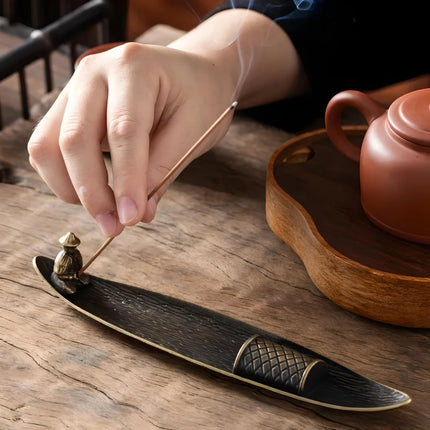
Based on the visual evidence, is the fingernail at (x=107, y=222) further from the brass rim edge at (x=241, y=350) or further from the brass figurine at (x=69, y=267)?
the brass rim edge at (x=241, y=350)

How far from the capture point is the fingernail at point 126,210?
71 cm

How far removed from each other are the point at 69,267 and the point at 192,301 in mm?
155

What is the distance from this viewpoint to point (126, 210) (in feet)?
2.33

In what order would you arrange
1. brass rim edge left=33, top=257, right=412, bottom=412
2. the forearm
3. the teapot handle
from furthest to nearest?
the forearm → the teapot handle → brass rim edge left=33, top=257, right=412, bottom=412

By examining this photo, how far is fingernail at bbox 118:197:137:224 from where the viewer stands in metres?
0.71

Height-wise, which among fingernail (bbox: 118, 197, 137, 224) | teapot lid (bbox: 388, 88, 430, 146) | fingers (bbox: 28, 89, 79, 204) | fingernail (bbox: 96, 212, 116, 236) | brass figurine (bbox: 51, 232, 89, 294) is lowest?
brass figurine (bbox: 51, 232, 89, 294)

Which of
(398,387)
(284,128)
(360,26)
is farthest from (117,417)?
(360,26)

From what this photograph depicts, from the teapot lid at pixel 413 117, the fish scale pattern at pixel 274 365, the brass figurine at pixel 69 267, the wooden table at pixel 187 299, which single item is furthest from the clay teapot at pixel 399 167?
the brass figurine at pixel 69 267

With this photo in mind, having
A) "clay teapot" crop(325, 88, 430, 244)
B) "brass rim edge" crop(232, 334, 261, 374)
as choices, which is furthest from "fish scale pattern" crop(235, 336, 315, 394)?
"clay teapot" crop(325, 88, 430, 244)

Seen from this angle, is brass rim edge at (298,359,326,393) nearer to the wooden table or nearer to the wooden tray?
the wooden table

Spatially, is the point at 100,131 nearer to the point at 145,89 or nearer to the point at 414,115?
the point at 145,89

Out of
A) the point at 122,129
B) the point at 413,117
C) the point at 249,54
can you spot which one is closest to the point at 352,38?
the point at 249,54

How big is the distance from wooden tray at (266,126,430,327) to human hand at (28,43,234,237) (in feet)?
0.51

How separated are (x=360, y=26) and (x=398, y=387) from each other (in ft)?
2.33
